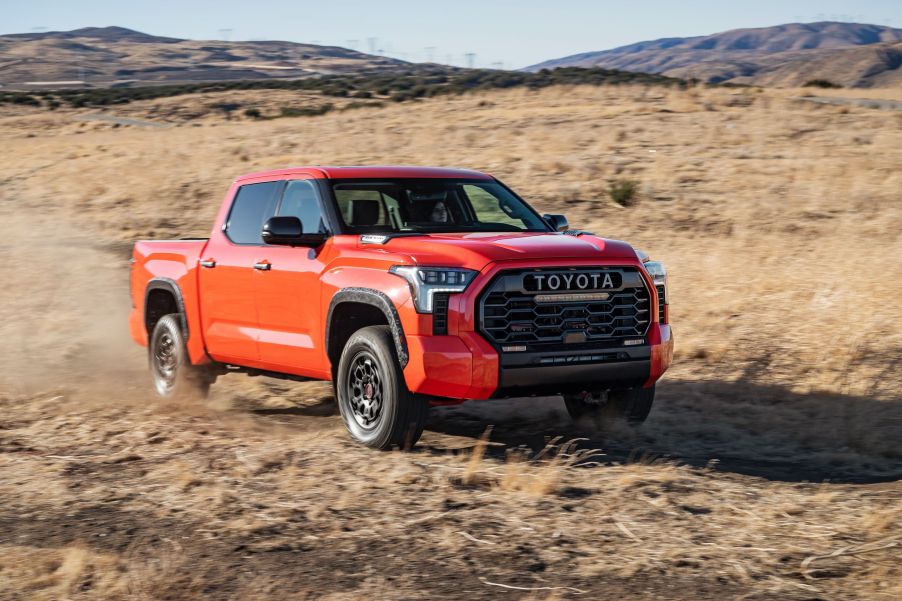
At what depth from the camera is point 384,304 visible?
6848 mm

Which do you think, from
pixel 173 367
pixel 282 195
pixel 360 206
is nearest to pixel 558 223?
pixel 360 206

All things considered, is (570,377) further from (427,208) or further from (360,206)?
(360,206)

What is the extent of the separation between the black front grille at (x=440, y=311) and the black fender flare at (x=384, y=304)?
0.24 meters

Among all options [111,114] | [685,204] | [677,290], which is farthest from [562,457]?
[111,114]

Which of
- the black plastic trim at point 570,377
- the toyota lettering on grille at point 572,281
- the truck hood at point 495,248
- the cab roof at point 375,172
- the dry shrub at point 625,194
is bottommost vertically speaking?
the dry shrub at point 625,194

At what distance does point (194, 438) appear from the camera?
7.92m

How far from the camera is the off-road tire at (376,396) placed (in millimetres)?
6906

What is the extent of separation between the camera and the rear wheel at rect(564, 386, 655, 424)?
25.7 ft

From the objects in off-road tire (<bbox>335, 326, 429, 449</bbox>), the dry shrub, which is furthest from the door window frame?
the dry shrub

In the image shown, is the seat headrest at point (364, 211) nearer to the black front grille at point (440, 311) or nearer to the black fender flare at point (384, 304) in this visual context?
the black fender flare at point (384, 304)

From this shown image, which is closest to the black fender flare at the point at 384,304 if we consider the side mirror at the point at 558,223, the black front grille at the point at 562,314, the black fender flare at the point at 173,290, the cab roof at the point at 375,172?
the black front grille at the point at 562,314

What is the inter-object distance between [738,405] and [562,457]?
7.61ft

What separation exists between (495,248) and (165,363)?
3972mm

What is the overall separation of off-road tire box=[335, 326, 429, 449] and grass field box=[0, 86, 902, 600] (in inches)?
6.2
